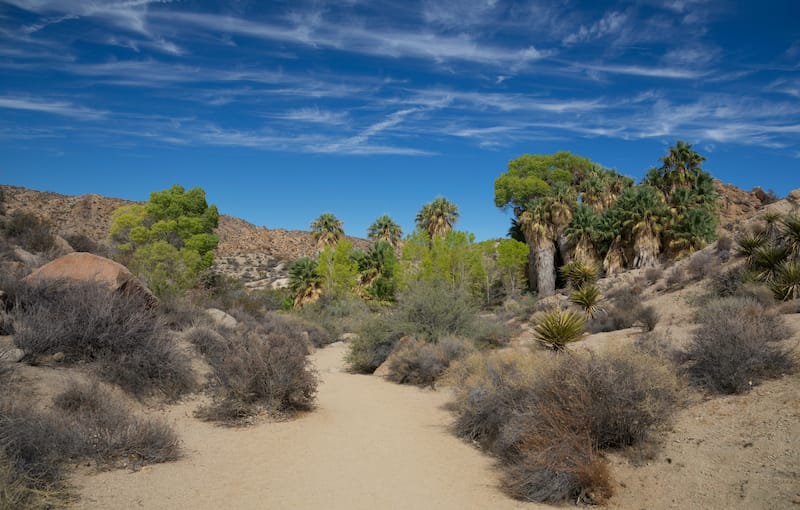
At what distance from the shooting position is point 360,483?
6949 millimetres

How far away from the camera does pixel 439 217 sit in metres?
53.7

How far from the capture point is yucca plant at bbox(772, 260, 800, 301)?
567 inches

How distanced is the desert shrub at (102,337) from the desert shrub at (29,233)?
1278 cm

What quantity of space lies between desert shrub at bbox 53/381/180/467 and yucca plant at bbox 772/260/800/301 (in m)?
16.8

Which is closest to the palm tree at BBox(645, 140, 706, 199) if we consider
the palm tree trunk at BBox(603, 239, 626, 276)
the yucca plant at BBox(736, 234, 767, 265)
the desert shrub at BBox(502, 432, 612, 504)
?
the palm tree trunk at BBox(603, 239, 626, 276)

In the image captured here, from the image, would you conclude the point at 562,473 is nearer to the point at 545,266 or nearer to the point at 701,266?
the point at 701,266

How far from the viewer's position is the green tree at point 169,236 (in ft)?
91.5

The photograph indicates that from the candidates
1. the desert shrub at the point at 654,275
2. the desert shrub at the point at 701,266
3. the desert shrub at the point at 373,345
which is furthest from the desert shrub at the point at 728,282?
the desert shrub at the point at 373,345

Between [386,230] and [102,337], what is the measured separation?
47.2m

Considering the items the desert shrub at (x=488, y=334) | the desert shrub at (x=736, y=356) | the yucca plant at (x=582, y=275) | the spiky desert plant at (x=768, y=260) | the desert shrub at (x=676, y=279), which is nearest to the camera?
the desert shrub at (x=736, y=356)

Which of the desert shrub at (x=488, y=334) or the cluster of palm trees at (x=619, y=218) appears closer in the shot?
the desert shrub at (x=488, y=334)

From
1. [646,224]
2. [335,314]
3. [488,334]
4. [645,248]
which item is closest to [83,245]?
[335,314]

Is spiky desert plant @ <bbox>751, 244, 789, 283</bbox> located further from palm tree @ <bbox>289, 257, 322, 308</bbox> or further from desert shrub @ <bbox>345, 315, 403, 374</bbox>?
palm tree @ <bbox>289, 257, 322, 308</bbox>

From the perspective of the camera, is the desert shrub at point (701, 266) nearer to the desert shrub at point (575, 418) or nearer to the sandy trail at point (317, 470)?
the desert shrub at point (575, 418)
